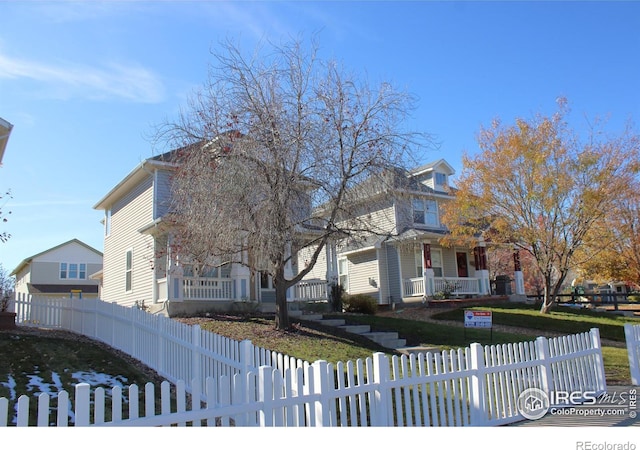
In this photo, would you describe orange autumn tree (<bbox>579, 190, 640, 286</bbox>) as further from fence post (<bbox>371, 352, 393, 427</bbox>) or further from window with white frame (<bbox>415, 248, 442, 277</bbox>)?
fence post (<bbox>371, 352, 393, 427</bbox>)

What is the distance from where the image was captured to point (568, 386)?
8.75 m

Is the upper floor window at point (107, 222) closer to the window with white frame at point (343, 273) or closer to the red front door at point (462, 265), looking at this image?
the window with white frame at point (343, 273)

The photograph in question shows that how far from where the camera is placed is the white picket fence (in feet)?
14.0

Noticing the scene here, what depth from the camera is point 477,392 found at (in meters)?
6.90

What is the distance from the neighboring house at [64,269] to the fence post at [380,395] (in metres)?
42.7

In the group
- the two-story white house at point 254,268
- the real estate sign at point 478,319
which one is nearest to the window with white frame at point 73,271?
the two-story white house at point 254,268

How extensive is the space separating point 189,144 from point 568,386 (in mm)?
9507

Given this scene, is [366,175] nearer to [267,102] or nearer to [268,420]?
[267,102]

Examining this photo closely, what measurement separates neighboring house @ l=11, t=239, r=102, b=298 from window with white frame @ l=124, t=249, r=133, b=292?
2363 centimetres

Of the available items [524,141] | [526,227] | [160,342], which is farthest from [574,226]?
[160,342]

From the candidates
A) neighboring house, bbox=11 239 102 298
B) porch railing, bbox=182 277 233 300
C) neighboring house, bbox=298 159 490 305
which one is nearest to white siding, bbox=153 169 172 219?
porch railing, bbox=182 277 233 300

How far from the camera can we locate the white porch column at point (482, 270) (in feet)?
90.7

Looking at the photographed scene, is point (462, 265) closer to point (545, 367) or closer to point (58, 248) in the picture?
point (545, 367)

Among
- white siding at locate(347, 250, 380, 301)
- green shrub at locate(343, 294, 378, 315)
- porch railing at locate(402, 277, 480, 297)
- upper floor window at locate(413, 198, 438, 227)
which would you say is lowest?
green shrub at locate(343, 294, 378, 315)
